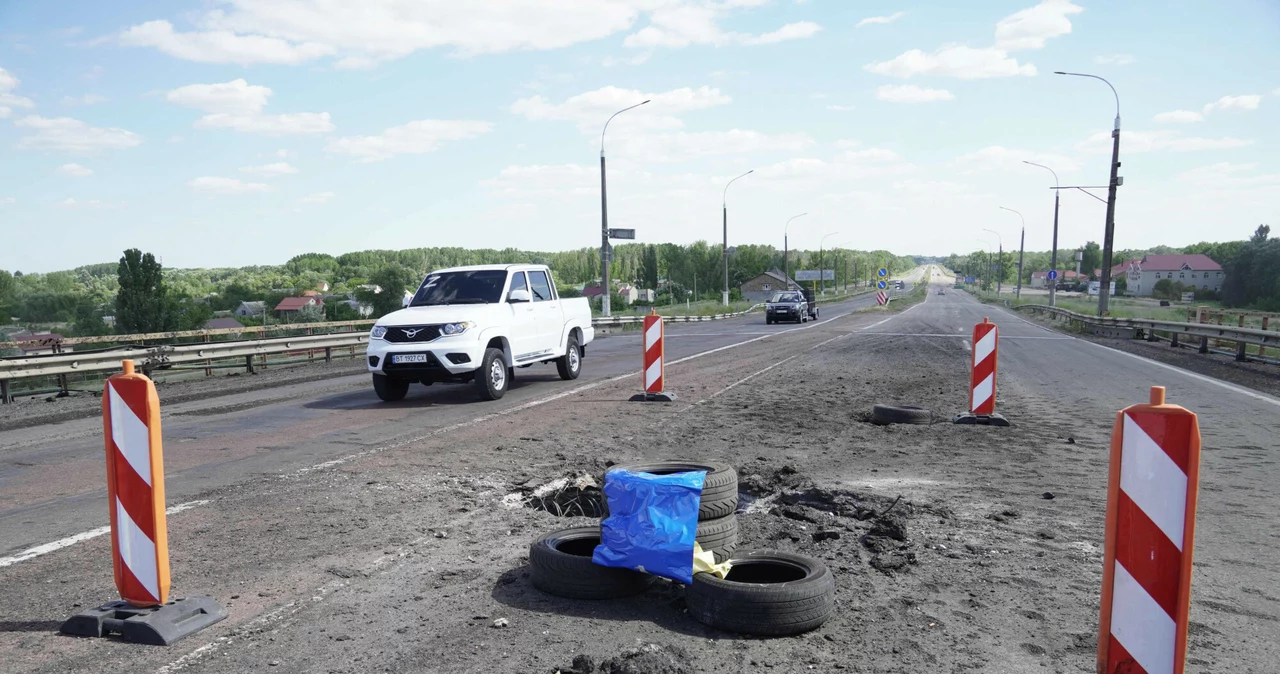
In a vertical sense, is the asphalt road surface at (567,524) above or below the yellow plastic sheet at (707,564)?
below

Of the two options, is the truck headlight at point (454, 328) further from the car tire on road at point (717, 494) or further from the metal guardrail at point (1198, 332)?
the metal guardrail at point (1198, 332)

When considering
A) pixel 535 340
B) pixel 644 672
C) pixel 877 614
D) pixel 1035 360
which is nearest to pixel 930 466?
pixel 877 614

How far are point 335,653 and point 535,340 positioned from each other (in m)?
9.54

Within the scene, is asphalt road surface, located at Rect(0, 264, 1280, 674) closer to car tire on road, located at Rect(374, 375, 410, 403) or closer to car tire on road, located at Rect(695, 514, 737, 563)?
car tire on road, located at Rect(695, 514, 737, 563)

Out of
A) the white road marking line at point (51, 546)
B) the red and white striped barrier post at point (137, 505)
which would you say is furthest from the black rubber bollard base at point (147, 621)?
the white road marking line at point (51, 546)

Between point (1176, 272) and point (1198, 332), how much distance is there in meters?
142

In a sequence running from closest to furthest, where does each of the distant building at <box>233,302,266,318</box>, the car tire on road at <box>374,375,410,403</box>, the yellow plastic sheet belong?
the yellow plastic sheet
the car tire on road at <box>374,375,410,403</box>
the distant building at <box>233,302,266,318</box>

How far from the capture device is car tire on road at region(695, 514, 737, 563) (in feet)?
14.0

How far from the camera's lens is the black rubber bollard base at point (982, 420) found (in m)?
9.52

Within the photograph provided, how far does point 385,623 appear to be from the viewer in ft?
12.1

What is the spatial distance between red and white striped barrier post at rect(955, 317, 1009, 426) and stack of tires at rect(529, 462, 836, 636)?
18.7 feet

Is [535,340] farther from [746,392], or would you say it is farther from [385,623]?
[385,623]

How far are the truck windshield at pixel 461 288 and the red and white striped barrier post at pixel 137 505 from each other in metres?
8.11

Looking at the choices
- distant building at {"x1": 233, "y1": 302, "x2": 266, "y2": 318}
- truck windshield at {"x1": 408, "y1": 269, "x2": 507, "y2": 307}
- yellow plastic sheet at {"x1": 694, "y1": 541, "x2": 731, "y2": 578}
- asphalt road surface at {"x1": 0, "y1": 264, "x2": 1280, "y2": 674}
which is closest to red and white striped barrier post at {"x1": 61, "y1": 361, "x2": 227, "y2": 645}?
asphalt road surface at {"x1": 0, "y1": 264, "x2": 1280, "y2": 674}
